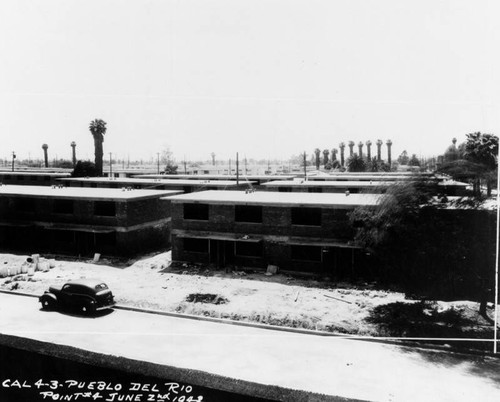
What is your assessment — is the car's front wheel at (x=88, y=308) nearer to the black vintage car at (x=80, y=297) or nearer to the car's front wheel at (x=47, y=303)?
the black vintage car at (x=80, y=297)

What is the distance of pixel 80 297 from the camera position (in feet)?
72.2

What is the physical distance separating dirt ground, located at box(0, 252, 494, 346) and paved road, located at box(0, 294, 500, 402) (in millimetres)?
1770

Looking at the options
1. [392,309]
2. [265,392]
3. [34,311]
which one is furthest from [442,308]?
[34,311]

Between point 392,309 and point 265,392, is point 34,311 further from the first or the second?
point 392,309

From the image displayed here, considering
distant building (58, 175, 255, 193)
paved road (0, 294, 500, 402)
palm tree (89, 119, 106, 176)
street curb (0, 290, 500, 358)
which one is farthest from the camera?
palm tree (89, 119, 106, 176)

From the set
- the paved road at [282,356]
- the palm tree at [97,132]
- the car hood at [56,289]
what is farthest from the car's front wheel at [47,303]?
the palm tree at [97,132]

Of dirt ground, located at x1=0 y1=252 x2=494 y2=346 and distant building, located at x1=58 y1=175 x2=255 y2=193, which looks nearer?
dirt ground, located at x1=0 y1=252 x2=494 y2=346

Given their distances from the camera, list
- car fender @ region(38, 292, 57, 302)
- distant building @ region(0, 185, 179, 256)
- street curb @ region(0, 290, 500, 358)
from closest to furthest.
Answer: street curb @ region(0, 290, 500, 358) → car fender @ region(38, 292, 57, 302) → distant building @ region(0, 185, 179, 256)

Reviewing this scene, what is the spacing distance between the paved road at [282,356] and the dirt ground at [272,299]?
1.77 m

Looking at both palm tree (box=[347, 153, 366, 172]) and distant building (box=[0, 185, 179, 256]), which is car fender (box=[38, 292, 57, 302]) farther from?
palm tree (box=[347, 153, 366, 172])

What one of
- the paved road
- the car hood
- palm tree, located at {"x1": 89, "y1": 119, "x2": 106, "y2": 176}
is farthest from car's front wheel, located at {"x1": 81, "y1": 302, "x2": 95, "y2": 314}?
palm tree, located at {"x1": 89, "y1": 119, "x2": 106, "y2": 176}

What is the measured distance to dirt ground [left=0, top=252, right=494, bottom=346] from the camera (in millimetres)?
20703

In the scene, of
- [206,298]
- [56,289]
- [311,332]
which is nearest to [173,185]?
[206,298]

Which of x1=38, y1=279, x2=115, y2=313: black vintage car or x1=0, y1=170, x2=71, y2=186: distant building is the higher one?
x1=0, y1=170, x2=71, y2=186: distant building
